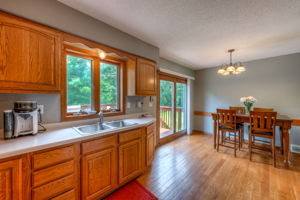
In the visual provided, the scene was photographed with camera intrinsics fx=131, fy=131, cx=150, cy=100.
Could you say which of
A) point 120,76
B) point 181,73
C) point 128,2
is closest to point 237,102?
point 181,73

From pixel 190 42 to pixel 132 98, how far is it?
1.62m

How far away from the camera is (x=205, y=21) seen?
6.20 ft

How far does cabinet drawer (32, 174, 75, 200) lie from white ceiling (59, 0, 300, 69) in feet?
6.50

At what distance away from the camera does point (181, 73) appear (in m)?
4.27

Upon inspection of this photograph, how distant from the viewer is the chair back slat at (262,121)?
8.26ft

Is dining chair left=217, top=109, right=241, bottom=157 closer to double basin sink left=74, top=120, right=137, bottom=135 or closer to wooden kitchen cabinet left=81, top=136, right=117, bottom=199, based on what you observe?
double basin sink left=74, top=120, right=137, bottom=135

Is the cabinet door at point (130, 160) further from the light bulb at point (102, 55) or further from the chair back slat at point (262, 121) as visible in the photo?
the chair back slat at point (262, 121)

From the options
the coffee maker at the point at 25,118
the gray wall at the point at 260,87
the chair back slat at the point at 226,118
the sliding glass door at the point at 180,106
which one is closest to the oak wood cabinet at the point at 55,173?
the coffee maker at the point at 25,118

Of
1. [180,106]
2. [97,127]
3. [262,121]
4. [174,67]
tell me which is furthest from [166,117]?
[97,127]

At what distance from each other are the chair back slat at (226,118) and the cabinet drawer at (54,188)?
307cm

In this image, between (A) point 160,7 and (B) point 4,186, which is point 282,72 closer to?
(A) point 160,7

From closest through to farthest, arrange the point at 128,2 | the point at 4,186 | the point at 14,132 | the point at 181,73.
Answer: the point at 4,186, the point at 14,132, the point at 128,2, the point at 181,73

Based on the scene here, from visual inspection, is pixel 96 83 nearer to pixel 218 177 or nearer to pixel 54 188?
pixel 54 188

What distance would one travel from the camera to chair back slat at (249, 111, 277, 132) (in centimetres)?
252
